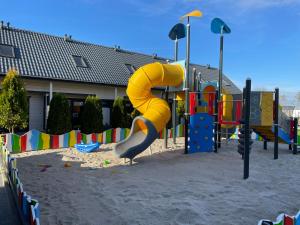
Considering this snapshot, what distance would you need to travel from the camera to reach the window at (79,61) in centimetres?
1928

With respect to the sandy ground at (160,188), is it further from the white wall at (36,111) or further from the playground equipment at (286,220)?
the white wall at (36,111)

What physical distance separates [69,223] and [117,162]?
529 cm

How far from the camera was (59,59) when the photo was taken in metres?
18.5

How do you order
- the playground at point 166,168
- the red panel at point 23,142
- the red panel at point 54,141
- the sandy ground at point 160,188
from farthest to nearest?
the red panel at point 54,141, the red panel at point 23,142, the playground at point 166,168, the sandy ground at point 160,188

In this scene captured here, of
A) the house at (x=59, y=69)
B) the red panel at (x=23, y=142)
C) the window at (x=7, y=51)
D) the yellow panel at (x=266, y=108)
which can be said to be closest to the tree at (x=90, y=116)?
the house at (x=59, y=69)

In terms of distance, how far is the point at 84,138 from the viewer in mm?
13719

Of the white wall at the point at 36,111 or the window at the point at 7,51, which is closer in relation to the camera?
the window at the point at 7,51

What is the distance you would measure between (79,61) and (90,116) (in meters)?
5.18

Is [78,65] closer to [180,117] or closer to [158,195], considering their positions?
[180,117]

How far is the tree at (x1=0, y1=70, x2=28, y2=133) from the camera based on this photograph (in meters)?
12.6

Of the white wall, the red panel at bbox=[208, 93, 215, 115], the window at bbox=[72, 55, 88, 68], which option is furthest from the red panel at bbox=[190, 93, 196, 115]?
the window at bbox=[72, 55, 88, 68]

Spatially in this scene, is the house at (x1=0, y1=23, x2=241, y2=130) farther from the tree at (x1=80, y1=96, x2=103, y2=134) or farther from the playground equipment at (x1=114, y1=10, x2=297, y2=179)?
the playground equipment at (x1=114, y1=10, x2=297, y2=179)

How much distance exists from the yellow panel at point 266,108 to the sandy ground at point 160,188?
1.44 meters

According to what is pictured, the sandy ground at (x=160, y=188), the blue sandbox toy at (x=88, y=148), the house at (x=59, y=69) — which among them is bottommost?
the sandy ground at (x=160, y=188)
